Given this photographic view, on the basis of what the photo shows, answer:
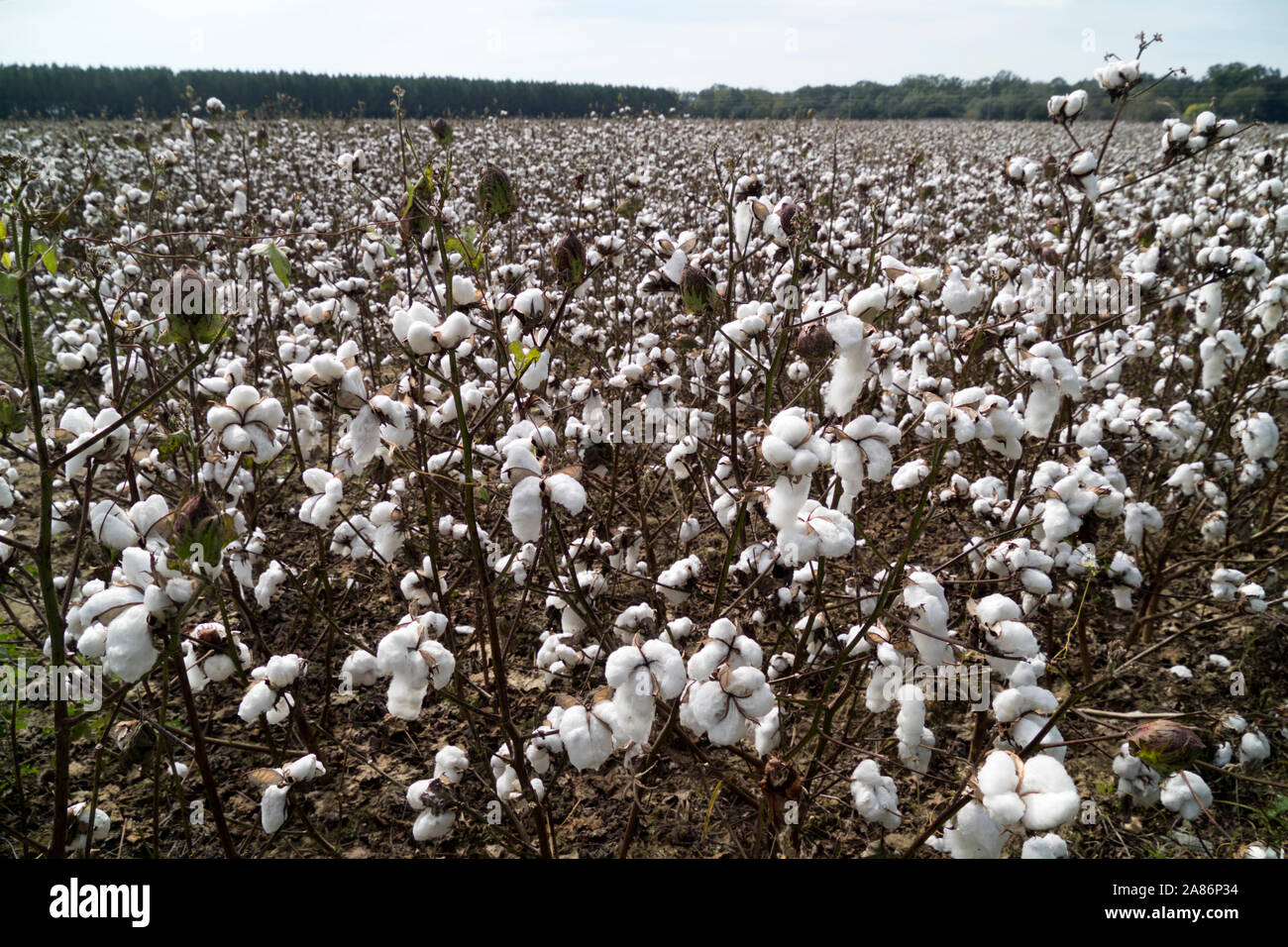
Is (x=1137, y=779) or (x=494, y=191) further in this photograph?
(x=1137, y=779)

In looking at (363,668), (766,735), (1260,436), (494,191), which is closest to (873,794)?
(766,735)

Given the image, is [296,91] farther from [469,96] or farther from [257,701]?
[257,701]

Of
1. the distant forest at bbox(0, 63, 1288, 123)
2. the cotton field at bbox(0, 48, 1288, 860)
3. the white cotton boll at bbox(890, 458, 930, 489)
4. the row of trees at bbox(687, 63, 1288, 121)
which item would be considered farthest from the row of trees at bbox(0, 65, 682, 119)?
the white cotton boll at bbox(890, 458, 930, 489)

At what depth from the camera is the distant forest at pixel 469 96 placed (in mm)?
19531

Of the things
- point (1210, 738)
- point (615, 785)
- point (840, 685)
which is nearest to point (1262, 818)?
point (1210, 738)

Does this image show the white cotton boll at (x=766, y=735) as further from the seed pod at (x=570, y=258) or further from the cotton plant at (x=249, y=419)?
the cotton plant at (x=249, y=419)

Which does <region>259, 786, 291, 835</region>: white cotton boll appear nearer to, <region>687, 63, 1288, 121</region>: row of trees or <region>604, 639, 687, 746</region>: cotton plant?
<region>604, 639, 687, 746</region>: cotton plant

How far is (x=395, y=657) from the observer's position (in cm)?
148

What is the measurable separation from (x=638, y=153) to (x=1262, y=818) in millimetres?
10707

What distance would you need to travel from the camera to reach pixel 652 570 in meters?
2.84

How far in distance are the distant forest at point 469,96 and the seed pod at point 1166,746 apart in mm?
18107

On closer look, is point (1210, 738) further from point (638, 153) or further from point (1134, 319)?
point (638, 153)

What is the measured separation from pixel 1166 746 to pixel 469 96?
4165cm
